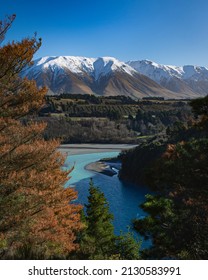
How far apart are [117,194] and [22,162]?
38175 millimetres

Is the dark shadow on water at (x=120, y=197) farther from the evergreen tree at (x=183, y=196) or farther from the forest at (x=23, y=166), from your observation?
the forest at (x=23, y=166)

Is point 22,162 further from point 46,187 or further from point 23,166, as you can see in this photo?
point 46,187

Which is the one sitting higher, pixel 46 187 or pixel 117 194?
pixel 46 187

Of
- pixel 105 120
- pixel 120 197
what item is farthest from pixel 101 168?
pixel 105 120

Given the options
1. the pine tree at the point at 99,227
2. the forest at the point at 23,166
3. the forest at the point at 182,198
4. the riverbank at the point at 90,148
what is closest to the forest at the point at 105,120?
the riverbank at the point at 90,148

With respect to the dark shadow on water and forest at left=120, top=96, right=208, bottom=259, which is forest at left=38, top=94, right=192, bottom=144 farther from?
forest at left=120, top=96, right=208, bottom=259

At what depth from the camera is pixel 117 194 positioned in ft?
161

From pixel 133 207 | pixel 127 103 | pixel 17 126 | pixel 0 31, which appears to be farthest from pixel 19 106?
pixel 127 103

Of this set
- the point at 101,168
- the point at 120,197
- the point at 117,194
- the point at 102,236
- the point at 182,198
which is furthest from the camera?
the point at 101,168

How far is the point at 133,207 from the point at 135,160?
2128cm

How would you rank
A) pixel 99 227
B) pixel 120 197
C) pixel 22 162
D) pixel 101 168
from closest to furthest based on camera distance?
pixel 22 162 → pixel 99 227 → pixel 120 197 → pixel 101 168

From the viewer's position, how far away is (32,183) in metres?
11.3

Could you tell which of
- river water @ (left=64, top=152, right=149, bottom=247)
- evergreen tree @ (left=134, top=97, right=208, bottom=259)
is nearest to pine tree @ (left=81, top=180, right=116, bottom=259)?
evergreen tree @ (left=134, top=97, right=208, bottom=259)
